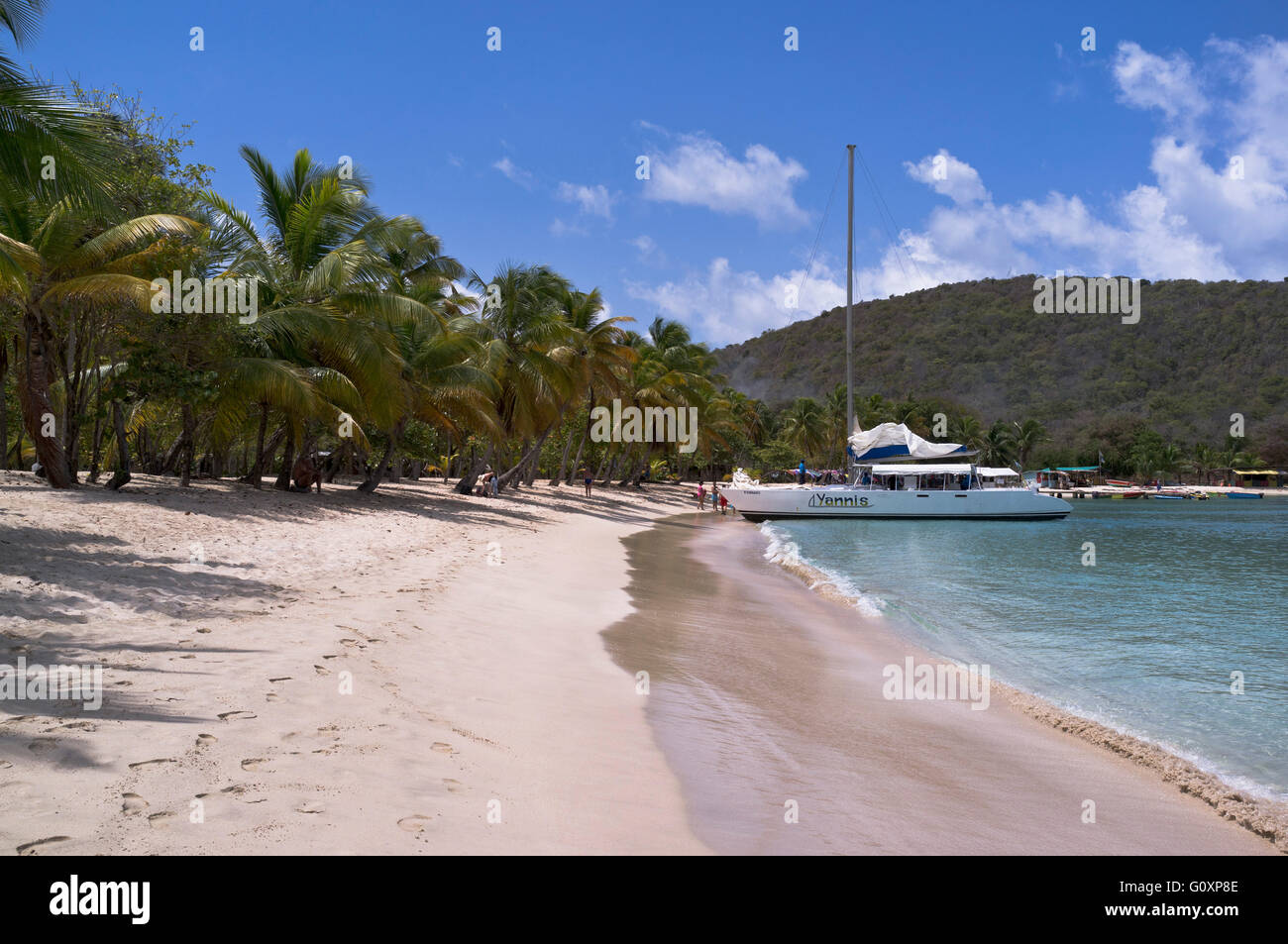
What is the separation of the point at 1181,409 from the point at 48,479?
392ft

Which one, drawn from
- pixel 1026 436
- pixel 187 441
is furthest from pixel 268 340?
pixel 1026 436

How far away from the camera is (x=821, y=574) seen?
1712 cm

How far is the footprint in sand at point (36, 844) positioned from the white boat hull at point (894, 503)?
33364mm

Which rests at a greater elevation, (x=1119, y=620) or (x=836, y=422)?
(x=836, y=422)

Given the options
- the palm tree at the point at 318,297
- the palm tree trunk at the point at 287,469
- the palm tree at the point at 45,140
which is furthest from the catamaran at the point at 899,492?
the palm tree at the point at 45,140

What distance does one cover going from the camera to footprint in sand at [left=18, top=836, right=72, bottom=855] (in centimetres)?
271

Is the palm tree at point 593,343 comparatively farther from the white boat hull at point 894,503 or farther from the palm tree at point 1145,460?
the palm tree at point 1145,460

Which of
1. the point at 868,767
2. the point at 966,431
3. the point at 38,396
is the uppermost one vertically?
the point at 966,431

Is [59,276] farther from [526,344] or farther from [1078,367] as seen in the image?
[1078,367]

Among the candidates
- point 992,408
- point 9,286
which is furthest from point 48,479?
point 992,408

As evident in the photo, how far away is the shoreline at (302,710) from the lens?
324cm

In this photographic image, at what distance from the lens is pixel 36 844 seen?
2.76 metres

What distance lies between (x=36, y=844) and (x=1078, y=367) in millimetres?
132003

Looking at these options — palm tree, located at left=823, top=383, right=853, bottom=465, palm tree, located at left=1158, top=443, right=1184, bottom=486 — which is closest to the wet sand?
palm tree, located at left=823, top=383, right=853, bottom=465
